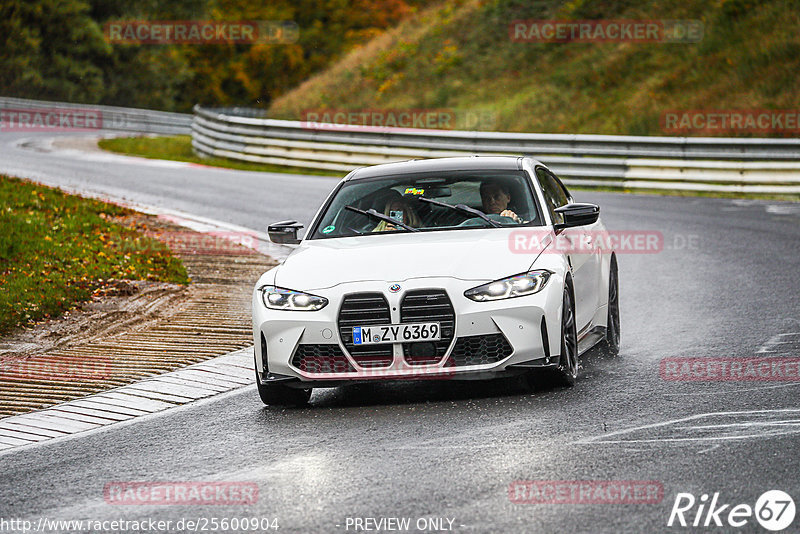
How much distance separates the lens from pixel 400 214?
9125mm

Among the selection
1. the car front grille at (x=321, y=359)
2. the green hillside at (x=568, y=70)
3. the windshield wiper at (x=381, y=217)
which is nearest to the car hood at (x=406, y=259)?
the windshield wiper at (x=381, y=217)

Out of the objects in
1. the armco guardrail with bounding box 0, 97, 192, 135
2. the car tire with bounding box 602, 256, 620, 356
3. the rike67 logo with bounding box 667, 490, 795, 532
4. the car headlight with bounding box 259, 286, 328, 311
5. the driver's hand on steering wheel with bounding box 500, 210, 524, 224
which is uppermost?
the driver's hand on steering wheel with bounding box 500, 210, 524, 224

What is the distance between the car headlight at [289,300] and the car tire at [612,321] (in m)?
2.82

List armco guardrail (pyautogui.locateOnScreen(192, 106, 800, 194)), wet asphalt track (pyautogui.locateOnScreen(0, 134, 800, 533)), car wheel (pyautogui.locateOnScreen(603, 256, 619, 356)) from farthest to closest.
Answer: armco guardrail (pyautogui.locateOnScreen(192, 106, 800, 194))
car wheel (pyautogui.locateOnScreen(603, 256, 619, 356))
wet asphalt track (pyautogui.locateOnScreen(0, 134, 800, 533))

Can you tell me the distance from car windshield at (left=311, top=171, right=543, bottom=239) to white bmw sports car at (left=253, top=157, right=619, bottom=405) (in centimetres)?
3

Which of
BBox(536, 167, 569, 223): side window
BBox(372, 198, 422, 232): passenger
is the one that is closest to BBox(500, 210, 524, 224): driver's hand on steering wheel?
BBox(536, 167, 569, 223): side window

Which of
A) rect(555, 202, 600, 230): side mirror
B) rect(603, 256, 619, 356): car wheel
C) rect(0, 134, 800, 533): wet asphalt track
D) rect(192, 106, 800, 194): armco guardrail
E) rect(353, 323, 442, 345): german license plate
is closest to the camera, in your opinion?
rect(0, 134, 800, 533): wet asphalt track

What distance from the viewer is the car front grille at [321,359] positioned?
7828mm

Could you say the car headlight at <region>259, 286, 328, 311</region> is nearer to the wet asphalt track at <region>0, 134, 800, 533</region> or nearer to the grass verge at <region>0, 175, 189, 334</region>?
the wet asphalt track at <region>0, 134, 800, 533</region>

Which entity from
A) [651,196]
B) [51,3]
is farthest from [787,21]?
[51,3]

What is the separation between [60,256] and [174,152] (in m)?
21.1

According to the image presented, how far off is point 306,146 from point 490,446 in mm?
22676

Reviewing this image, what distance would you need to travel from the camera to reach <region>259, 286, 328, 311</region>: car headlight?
7.88m

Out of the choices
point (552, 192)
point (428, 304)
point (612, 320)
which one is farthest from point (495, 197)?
point (428, 304)
